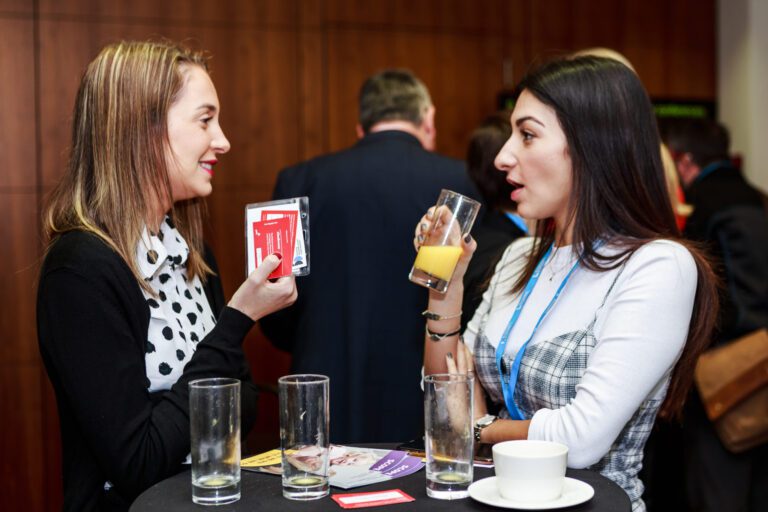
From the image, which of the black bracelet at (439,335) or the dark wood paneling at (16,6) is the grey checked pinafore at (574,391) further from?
the dark wood paneling at (16,6)

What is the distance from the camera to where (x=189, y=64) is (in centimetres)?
201

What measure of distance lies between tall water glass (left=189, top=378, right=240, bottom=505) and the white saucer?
15.0 inches

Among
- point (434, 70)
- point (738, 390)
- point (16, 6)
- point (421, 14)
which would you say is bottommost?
point (738, 390)

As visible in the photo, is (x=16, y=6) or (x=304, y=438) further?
(x=16, y=6)

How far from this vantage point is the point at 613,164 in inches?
75.2

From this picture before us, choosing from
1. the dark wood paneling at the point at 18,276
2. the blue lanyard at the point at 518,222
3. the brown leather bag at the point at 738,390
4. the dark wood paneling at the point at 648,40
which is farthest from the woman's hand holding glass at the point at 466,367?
the dark wood paneling at the point at 648,40

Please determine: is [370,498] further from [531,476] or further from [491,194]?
[491,194]

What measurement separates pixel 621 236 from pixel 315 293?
4.89 ft


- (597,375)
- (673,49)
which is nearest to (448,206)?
(597,375)

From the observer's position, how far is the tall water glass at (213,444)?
1.41 metres

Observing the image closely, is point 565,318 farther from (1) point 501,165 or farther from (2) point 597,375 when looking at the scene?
(1) point 501,165

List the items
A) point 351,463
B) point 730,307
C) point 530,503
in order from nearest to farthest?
1. point 530,503
2. point 351,463
3. point 730,307

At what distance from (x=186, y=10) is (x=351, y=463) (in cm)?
328

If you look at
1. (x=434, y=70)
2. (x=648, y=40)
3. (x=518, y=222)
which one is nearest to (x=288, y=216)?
(x=518, y=222)
